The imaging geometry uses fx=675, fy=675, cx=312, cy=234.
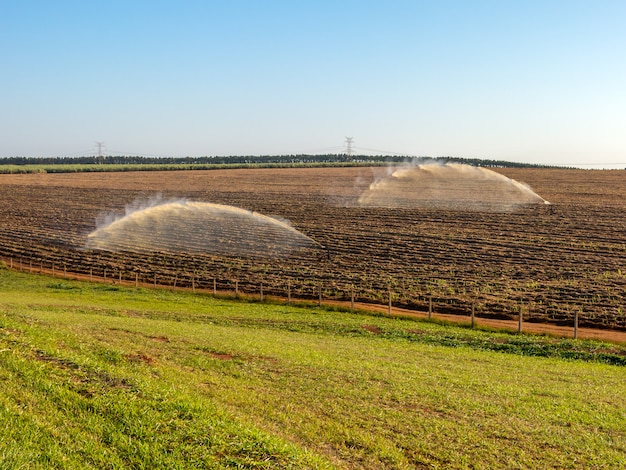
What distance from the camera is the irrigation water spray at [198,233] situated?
58750 millimetres

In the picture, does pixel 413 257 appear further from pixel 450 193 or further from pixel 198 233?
pixel 450 193

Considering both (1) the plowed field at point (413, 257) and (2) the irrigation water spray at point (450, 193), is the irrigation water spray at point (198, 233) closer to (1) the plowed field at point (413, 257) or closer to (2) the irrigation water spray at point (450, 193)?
(1) the plowed field at point (413, 257)

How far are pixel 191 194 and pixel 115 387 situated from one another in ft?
330

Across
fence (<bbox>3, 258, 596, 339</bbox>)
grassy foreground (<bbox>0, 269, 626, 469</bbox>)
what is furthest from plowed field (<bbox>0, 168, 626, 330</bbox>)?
grassy foreground (<bbox>0, 269, 626, 469</bbox>)

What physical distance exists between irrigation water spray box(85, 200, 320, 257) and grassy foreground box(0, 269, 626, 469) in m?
30.8

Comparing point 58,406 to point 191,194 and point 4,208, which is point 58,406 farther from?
point 191,194

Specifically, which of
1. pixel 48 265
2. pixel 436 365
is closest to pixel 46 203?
pixel 48 265

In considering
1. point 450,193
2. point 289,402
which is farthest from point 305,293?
point 450,193

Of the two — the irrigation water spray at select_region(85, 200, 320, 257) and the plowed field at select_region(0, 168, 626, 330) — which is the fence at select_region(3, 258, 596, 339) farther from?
the irrigation water spray at select_region(85, 200, 320, 257)

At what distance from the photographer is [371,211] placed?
274 ft

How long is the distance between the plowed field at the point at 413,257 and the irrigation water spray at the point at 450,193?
484 cm

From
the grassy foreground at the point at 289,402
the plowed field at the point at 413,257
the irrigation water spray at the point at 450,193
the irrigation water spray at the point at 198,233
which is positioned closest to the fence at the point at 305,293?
the plowed field at the point at 413,257

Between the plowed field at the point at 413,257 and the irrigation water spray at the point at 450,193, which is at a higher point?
the irrigation water spray at the point at 450,193

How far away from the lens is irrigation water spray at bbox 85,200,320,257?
58750mm
